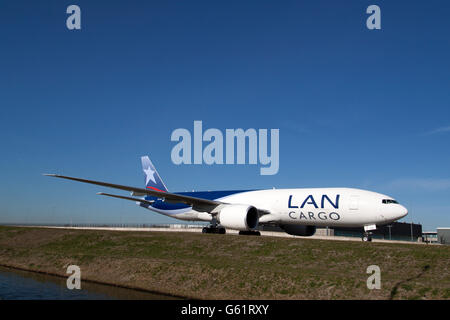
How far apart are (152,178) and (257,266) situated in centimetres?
2733

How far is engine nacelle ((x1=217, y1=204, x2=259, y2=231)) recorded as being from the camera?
32.7m

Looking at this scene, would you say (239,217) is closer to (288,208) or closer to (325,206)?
(288,208)

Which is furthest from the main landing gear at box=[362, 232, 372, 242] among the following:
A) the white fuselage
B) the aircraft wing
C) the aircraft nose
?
the aircraft wing

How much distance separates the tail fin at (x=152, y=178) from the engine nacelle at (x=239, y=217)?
16217 mm

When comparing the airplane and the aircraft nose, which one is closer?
the aircraft nose

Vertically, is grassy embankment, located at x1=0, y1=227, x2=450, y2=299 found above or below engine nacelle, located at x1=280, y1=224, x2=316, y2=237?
below

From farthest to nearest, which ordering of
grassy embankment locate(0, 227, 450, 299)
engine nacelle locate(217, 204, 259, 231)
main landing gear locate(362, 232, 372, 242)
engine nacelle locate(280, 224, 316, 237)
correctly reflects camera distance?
engine nacelle locate(280, 224, 316, 237) → engine nacelle locate(217, 204, 259, 231) → main landing gear locate(362, 232, 372, 242) → grassy embankment locate(0, 227, 450, 299)

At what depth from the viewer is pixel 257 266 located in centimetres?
2511

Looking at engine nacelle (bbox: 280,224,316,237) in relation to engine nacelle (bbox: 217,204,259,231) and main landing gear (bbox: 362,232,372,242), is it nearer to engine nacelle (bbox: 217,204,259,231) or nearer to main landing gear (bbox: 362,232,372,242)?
engine nacelle (bbox: 217,204,259,231)

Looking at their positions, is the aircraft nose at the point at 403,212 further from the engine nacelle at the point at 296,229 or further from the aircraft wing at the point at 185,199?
the aircraft wing at the point at 185,199

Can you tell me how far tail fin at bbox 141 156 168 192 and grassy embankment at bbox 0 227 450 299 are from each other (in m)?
12.0
